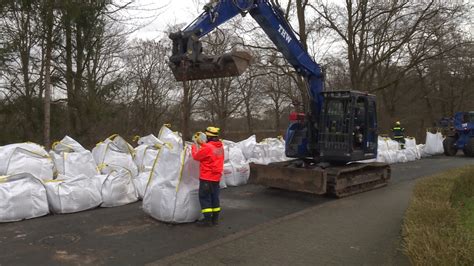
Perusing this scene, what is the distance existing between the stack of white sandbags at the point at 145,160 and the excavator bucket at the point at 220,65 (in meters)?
2.48

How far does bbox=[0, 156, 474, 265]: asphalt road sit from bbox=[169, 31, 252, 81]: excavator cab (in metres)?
2.54

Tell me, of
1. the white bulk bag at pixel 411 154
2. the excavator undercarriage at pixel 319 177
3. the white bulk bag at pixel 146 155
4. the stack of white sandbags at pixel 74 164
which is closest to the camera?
the stack of white sandbags at pixel 74 164

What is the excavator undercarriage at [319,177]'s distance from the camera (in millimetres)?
9695

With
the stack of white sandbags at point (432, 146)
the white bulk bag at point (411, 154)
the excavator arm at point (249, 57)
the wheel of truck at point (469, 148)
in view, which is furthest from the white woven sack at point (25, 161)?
the wheel of truck at point (469, 148)

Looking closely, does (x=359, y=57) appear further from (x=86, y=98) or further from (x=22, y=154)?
(x=22, y=154)

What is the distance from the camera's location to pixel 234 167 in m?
11.5

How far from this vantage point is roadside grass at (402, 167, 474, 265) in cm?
383

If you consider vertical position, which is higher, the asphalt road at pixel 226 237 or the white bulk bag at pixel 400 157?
the white bulk bag at pixel 400 157

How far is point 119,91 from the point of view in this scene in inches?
696

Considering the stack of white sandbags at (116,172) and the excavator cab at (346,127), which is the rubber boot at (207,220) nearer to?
the stack of white sandbags at (116,172)

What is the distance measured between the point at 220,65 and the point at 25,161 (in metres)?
4.13

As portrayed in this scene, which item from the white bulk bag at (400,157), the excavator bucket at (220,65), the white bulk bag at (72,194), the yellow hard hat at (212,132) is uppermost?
the excavator bucket at (220,65)

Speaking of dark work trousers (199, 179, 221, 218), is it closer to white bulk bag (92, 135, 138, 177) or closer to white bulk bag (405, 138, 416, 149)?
white bulk bag (92, 135, 138, 177)

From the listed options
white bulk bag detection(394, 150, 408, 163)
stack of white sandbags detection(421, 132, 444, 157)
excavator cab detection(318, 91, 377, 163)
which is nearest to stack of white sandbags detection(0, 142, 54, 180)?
excavator cab detection(318, 91, 377, 163)
